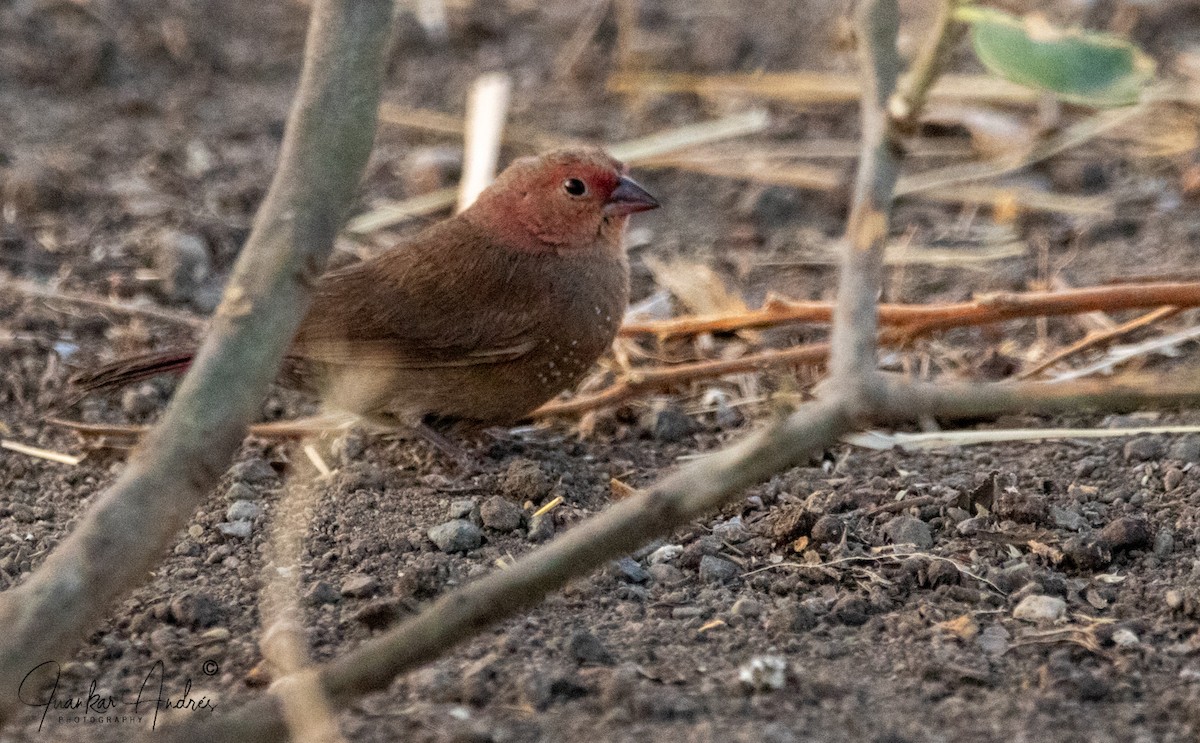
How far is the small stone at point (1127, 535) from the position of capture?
11.2 feet

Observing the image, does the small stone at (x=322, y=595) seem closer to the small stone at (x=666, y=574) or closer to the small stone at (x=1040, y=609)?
the small stone at (x=666, y=574)

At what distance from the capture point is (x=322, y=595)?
3.27 metres

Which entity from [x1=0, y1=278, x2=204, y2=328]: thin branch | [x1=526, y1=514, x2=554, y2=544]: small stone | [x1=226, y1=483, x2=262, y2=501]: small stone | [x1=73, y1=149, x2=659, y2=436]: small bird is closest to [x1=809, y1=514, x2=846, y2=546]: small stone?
[x1=526, y1=514, x2=554, y2=544]: small stone

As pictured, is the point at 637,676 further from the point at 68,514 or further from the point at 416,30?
the point at 416,30

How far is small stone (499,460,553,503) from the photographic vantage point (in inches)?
155

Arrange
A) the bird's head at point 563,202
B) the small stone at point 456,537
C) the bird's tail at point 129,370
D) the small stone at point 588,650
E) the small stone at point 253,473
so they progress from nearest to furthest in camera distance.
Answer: the small stone at point 588,650
the small stone at point 456,537
the small stone at point 253,473
the bird's tail at point 129,370
the bird's head at point 563,202

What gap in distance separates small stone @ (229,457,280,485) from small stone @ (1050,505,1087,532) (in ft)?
6.62

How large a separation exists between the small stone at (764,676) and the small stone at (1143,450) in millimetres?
1551

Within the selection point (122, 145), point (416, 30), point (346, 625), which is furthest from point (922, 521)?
point (416, 30)

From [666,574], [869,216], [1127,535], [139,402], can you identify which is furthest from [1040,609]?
[139,402]

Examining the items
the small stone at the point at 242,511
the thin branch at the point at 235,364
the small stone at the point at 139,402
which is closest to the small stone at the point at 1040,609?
the thin branch at the point at 235,364

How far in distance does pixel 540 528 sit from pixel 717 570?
0.52m

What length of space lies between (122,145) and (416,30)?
176cm

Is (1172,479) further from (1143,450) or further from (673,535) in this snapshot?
(673,535)
